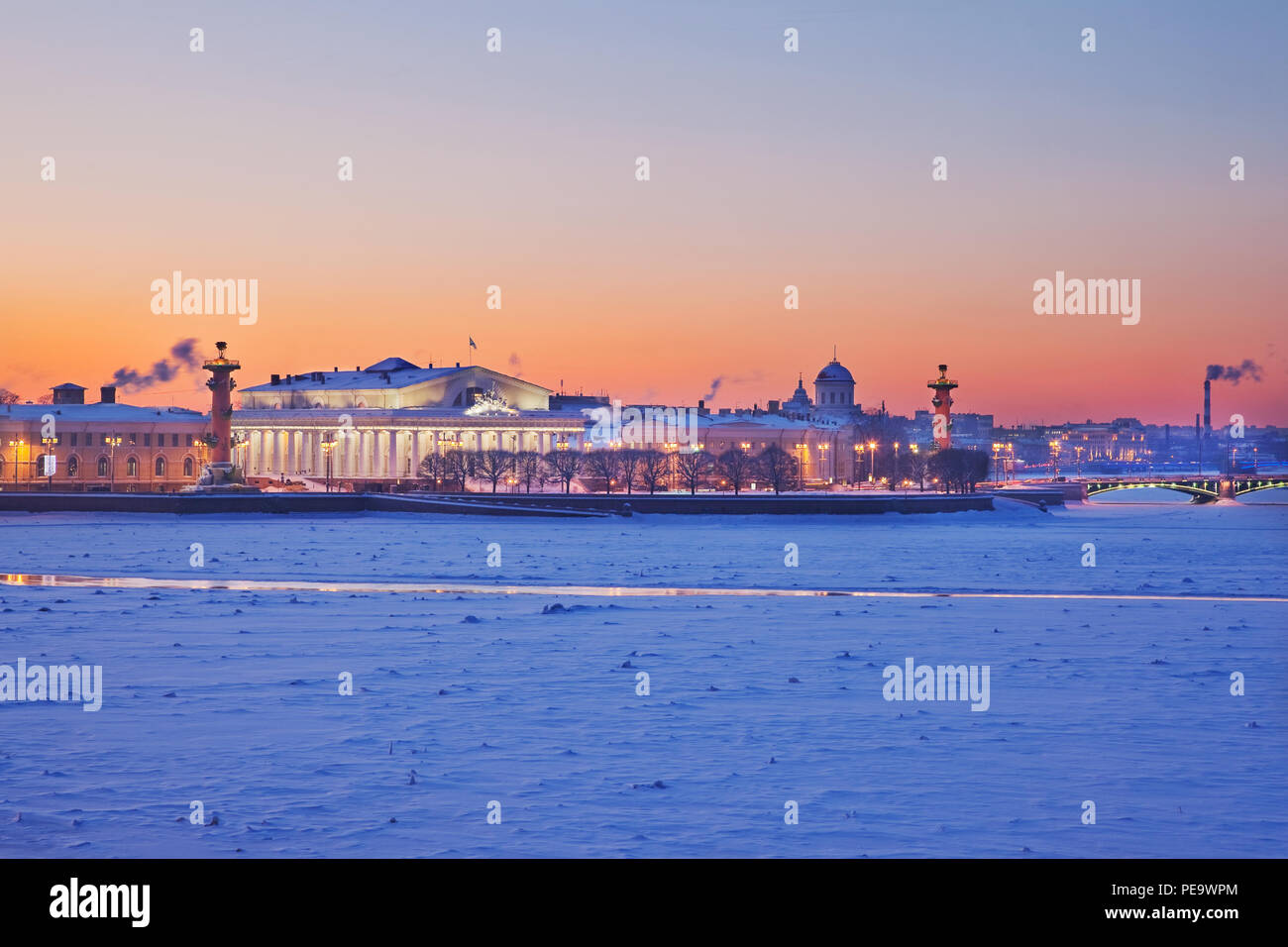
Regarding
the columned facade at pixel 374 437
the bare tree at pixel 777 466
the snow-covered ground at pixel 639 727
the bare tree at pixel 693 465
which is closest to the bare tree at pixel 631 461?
the bare tree at pixel 693 465

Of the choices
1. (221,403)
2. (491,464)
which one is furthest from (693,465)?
(221,403)

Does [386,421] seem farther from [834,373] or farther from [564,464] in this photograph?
[834,373]

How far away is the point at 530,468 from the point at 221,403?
56.4 feet

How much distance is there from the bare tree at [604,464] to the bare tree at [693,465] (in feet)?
13.6

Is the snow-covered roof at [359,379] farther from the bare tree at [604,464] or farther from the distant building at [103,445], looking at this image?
the bare tree at [604,464]

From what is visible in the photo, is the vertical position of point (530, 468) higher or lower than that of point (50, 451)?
lower

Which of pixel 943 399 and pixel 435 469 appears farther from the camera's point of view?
pixel 943 399

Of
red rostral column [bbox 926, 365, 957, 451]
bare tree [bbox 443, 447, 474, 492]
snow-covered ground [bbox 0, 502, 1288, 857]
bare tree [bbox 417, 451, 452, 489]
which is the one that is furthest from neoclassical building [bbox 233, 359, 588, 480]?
snow-covered ground [bbox 0, 502, 1288, 857]

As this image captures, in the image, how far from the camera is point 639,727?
12.0 metres

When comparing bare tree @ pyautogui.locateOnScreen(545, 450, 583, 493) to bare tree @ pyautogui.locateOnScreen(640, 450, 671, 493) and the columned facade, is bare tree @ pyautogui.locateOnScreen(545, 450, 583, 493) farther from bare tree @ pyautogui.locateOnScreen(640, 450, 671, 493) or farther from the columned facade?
the columned facade

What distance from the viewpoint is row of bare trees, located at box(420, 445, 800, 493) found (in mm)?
82125

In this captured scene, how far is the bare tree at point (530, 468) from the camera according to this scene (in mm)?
83625

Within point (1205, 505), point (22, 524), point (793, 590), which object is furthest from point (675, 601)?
point (1205, 505)
